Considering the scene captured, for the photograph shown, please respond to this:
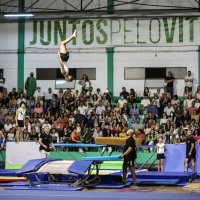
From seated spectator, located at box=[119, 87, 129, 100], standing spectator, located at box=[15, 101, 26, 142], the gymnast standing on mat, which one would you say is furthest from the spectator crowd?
the gymnast standing on mat

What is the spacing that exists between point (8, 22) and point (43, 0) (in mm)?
2390

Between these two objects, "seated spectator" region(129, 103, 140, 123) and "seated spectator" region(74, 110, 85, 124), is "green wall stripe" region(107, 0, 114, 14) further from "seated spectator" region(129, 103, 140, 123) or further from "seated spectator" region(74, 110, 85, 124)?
"seated spectator" region(74, 110, 85, 124)

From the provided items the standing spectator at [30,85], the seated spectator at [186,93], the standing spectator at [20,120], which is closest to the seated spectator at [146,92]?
the seated spectator at [186,93]

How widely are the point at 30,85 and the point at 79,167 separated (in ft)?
47.1

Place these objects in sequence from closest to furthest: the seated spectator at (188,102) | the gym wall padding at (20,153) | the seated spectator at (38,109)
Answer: the gym wall padding at (20,153) → the seated spectator at (188,102) → the seated spectator at (38,109)

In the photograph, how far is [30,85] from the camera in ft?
100.0

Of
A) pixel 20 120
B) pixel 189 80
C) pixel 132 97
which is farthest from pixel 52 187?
pixel 189 80

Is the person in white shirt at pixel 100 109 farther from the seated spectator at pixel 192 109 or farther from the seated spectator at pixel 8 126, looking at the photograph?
the seated spectator at pixel 8 126

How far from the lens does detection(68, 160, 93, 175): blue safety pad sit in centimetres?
1648

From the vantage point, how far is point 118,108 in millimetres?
26797

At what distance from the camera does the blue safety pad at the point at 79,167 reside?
16.5 meters

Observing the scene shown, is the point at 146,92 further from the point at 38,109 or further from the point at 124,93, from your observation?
the point at 38,109

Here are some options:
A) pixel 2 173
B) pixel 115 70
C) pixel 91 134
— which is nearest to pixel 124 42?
pixel 115 70

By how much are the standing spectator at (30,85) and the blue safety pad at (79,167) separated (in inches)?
538
